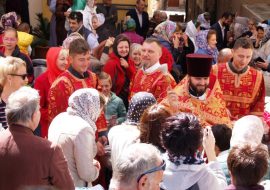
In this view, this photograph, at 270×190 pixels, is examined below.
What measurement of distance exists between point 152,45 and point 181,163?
8.92 feet

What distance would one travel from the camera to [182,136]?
3377 millimetres

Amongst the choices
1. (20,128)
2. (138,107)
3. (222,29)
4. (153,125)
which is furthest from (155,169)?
(222,29)

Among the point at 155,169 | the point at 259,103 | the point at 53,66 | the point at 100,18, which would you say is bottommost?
the point at 259,103

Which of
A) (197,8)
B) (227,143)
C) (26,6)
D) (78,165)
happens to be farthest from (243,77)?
(197,8)

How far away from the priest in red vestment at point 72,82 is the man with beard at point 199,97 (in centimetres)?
73

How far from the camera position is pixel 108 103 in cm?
603

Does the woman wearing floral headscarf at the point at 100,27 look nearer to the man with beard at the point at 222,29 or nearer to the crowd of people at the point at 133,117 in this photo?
the crowd of people at the point at 133,117

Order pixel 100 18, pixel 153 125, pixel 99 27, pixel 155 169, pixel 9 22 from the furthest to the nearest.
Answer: pixel 99 27, pixel 100 18, pixel 9 22, pixel 153 125, pixel 155 169

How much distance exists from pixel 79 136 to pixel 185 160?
954 millimetres

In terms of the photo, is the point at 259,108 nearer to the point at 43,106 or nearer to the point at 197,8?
the point at 43,106

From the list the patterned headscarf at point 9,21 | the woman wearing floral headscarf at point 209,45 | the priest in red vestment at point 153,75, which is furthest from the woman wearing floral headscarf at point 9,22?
the priest in red vestment at point 153,75

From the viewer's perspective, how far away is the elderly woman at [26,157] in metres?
3.47

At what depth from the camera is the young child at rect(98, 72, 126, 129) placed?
5.95m

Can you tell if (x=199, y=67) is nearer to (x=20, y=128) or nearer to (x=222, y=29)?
(x=20, y=128)
